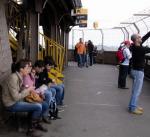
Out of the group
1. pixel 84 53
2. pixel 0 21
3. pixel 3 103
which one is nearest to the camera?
pixel 3 103

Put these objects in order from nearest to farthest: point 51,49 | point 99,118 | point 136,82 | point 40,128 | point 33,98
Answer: point 33,98, point 40,128, point 99,118, point 136,82, point 51,49

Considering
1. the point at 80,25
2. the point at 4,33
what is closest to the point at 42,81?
the point at 4,33

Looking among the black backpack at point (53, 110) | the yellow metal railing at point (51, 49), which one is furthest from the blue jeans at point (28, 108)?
the yellow metal railing at point (51, 49)

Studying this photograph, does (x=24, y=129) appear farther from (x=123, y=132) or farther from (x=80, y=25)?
(x=80, y=25)

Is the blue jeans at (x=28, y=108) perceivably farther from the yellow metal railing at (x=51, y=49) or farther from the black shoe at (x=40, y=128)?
the yellow metal railing at (x=51, y=49)

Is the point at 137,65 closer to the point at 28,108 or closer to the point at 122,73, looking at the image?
the point at 28,108

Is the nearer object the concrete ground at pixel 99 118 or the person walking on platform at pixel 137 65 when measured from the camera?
the concrete ground at pixel 99 118

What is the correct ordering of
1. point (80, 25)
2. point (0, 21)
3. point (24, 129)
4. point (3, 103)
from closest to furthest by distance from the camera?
point (3, 103) → point (24, 129) → point (0, 21) → point (80, 25)

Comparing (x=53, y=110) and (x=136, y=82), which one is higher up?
(x=136, y=82)

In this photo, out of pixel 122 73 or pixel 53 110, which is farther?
pixel 122 73

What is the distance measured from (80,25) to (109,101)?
889 inches

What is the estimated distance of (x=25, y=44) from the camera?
12.8 metres

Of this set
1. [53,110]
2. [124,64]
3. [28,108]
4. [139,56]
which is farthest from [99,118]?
[124,64]

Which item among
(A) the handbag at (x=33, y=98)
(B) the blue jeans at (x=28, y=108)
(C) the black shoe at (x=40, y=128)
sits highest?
(A) the handbag at (x=33, y=98)
